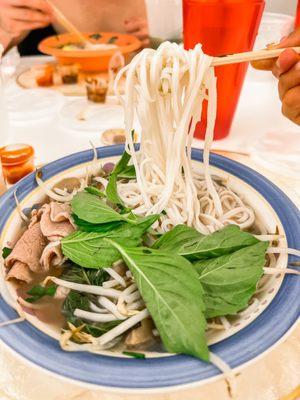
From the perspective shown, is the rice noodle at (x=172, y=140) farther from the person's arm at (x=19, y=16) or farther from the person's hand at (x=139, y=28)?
the person's hand at (x=139, y=28)

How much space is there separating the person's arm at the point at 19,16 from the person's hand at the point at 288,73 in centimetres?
197

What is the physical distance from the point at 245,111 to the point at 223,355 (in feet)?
5.49

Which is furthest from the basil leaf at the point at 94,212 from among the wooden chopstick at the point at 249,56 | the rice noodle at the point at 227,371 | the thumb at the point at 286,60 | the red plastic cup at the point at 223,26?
the red plastic cup at the point at 223,26

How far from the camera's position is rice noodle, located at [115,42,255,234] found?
118cm

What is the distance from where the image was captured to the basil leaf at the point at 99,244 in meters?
→ 1.02

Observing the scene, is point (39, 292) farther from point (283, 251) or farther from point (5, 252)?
point (283, 251)

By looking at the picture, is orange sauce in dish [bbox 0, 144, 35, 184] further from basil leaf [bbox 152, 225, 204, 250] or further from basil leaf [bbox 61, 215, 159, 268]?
basil leaf [bbox 152, 225, 204, 250]

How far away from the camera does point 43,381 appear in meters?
0.74

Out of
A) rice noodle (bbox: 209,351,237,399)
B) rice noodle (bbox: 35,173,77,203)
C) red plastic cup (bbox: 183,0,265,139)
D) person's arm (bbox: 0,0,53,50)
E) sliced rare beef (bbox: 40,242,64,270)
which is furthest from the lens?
person's arm (bbox: 0,0,53,50)

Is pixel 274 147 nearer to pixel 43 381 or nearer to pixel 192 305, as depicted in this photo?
pixel 192 305

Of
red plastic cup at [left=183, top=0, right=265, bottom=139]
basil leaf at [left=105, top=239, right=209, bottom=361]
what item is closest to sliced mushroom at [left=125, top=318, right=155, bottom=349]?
basil leaf at [left=105, top=239, right=209, bottom=361]

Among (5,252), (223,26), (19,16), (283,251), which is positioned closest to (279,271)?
(283,251)

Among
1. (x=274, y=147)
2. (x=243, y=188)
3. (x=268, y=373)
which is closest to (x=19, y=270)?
(x=268, y=373)

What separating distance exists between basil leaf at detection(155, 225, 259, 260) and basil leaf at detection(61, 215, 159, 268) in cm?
7
